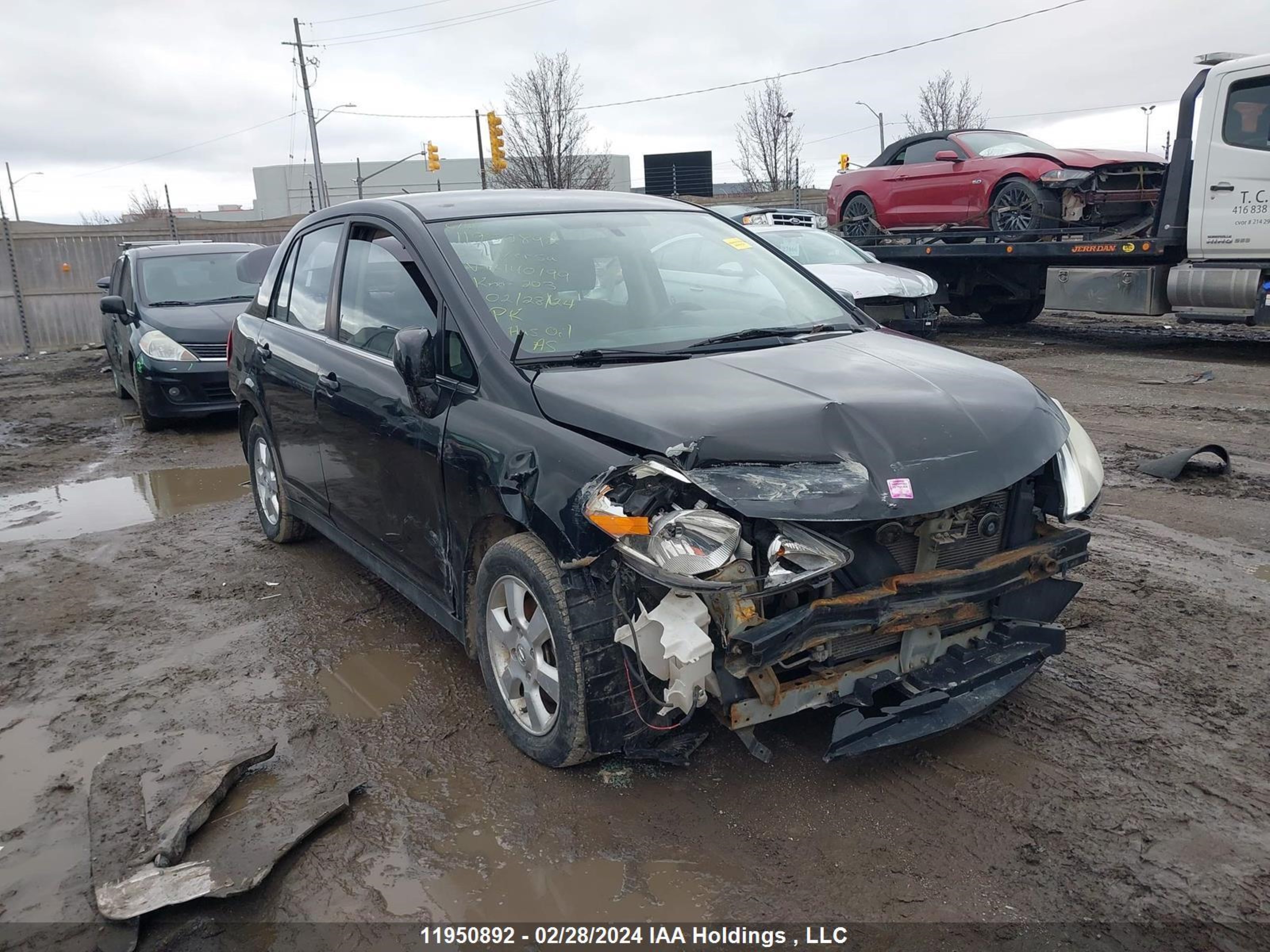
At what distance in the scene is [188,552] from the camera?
604 cm

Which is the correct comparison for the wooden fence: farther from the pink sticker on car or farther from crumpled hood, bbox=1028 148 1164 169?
the pink sticker on car

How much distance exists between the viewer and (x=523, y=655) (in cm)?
331

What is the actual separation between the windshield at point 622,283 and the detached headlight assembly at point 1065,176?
29.7 ft

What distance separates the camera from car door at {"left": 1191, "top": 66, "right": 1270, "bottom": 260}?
9.99 m

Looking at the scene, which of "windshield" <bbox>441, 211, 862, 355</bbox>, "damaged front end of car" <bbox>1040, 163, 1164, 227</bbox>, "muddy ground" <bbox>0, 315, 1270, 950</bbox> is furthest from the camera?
"damaged front end of car" <bbox>1040, 163, 1164, 227</bbox>

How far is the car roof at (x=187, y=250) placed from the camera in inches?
439

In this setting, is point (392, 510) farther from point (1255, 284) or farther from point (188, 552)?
point (1255, 284)

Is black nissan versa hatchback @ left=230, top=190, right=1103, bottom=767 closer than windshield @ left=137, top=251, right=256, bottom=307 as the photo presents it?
Yes

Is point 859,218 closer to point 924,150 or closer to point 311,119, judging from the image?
point 924,150

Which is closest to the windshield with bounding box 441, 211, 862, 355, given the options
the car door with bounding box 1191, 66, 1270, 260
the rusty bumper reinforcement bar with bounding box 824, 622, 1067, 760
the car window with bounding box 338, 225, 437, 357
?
the car window with bounding box 338, 225, 437, 357

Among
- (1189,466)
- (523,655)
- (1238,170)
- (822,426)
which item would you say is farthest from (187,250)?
(1238,170)

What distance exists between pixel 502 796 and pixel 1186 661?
8.64ft

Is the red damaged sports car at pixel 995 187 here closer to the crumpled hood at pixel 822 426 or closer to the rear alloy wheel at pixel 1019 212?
the rear alloy wheel at pixel 1019 212

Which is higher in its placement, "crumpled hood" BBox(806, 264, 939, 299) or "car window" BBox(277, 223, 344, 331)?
"car window" BBox(277, 223, 344, 331)
